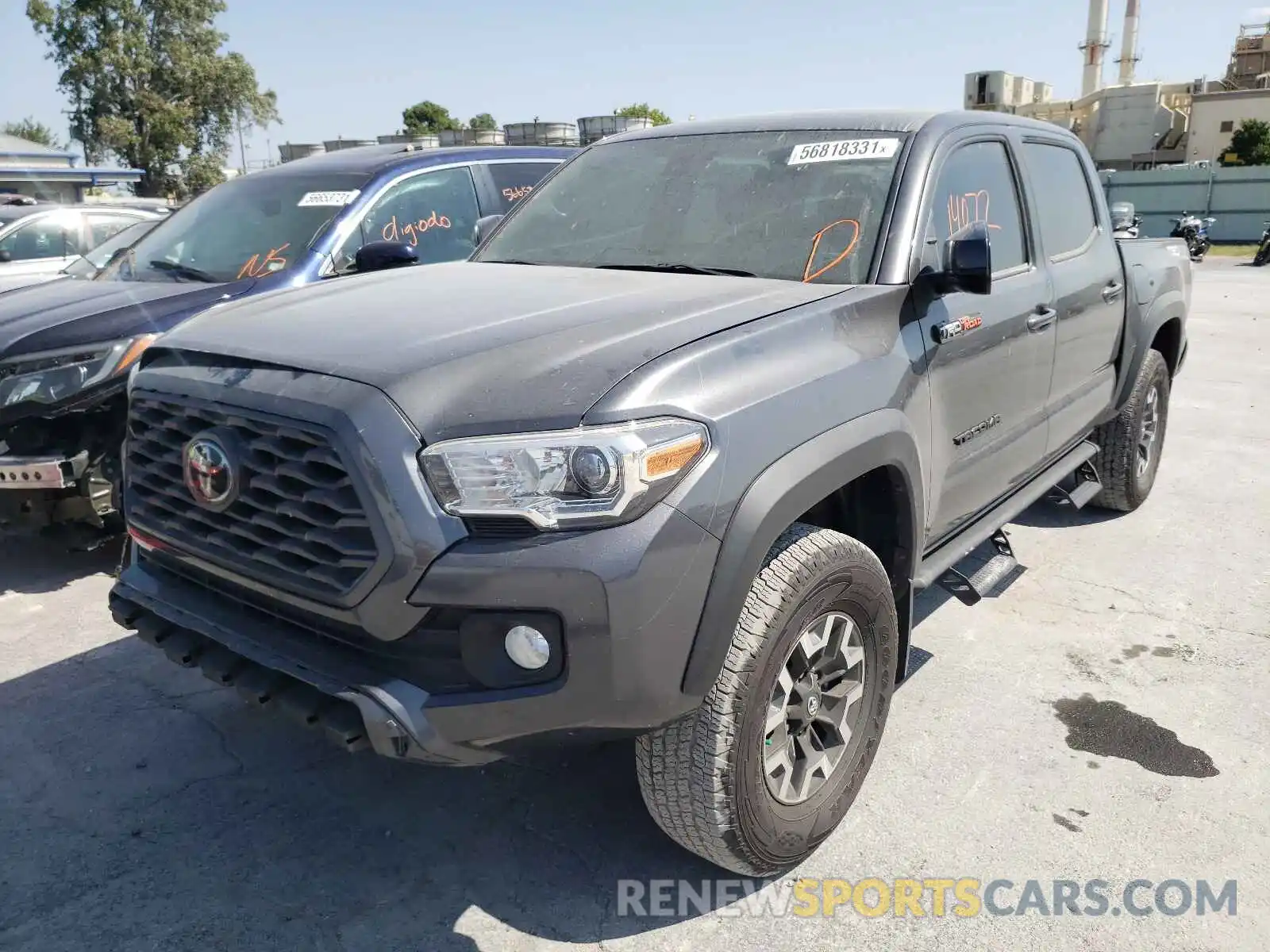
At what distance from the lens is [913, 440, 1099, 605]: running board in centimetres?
321

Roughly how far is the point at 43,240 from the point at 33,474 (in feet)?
21.8

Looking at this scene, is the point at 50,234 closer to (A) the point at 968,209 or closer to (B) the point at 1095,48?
(A) the point at 968,209

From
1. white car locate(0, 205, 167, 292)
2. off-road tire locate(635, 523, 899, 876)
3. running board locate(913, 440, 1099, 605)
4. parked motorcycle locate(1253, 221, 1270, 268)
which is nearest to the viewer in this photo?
off-road tire locate(635, 523, 899, 876)

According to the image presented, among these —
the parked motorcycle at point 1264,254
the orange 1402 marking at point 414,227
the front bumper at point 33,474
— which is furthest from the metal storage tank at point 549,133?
the parked motorcycle at point 1264,254

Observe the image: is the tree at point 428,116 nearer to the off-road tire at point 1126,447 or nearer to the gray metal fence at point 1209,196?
the gray metal fence at point 1209,196

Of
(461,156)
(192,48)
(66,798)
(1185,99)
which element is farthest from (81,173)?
(1185,99)

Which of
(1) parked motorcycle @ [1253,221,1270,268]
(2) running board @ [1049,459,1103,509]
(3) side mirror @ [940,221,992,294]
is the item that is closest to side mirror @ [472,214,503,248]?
(3) side mirror @ [940,221,992,294]

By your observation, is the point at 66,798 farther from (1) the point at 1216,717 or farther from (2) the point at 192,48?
(2) the point at 192,48

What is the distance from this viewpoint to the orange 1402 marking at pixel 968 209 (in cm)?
335

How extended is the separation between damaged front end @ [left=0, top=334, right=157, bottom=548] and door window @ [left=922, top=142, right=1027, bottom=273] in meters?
3.24

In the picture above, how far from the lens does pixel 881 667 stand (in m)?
2.83

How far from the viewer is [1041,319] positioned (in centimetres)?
372

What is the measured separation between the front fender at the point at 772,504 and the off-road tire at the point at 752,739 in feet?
0.29

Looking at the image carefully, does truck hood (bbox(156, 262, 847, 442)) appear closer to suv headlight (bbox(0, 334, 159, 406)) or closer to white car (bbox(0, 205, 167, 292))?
suv headlight (bbox(0, 334, 159, 406))
